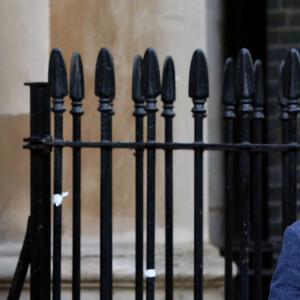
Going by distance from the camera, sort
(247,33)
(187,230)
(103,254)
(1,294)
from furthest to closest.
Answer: (247,33)
(187,230)
(1,294)
(103,254)

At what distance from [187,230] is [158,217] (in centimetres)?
18

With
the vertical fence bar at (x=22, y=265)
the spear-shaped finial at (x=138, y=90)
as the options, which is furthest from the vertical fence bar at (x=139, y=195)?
the vertical fence bar at (x=22, y=265)

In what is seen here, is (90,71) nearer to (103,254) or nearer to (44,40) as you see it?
(44,40)

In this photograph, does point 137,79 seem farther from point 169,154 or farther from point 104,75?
point 169,154

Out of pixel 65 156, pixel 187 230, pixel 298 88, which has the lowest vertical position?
pixel 187 230

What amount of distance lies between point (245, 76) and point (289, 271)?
38.8 inches

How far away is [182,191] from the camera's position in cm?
422

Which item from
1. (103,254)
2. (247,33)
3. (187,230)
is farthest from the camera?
(247,33)

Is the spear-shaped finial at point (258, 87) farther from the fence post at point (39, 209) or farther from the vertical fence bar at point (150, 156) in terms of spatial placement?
the fence post at point (39, 209)

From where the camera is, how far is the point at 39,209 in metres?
2.91

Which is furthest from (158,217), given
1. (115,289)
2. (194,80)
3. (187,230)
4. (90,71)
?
(194,80)

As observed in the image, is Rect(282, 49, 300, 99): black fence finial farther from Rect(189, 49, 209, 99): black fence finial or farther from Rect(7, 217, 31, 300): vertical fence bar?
Rect(7, 217, 31, 300): vertical fence bar

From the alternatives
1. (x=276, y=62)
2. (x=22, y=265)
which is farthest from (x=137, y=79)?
(x=276, y=62)

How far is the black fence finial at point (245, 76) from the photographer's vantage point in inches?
116
